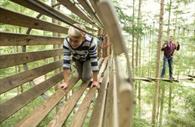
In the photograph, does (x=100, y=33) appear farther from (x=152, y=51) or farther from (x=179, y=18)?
(x=152, y=51)

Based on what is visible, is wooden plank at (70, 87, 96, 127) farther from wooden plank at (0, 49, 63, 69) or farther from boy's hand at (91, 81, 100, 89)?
wooden plank at (0, 49, 63, 69)

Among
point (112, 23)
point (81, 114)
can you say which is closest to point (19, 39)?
point (81, 114)

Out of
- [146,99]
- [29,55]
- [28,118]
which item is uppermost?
[29,55]

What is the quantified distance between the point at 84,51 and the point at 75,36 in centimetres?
49

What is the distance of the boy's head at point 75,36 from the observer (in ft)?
10.6

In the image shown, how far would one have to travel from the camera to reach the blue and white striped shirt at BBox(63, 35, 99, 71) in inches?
143

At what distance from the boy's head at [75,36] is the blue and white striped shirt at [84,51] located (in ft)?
0.25

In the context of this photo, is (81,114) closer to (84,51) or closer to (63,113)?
(63,113)

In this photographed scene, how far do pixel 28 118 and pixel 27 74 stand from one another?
2.01 feet

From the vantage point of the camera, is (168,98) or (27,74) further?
(168,98)

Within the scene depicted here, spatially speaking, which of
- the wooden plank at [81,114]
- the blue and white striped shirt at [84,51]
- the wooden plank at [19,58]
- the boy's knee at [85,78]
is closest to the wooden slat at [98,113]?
the wooden plank at [81,114]

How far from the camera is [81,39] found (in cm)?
349

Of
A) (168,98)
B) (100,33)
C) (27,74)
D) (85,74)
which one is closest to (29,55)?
(27,74)

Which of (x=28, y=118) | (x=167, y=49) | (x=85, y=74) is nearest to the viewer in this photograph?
(x=28, y=118)
